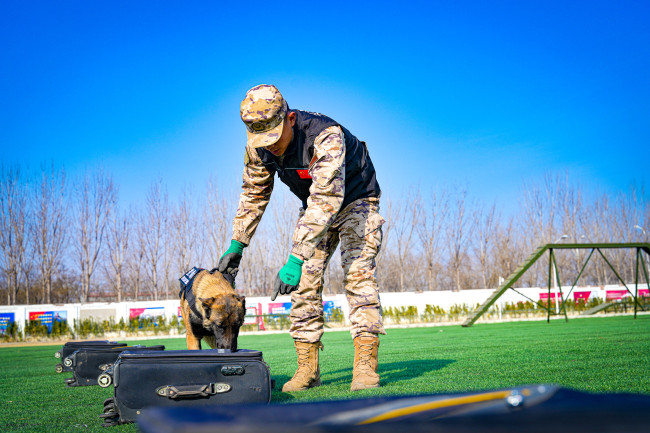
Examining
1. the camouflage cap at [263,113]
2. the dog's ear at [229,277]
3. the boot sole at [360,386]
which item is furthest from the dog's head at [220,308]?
the camouflage cap at [263,113]

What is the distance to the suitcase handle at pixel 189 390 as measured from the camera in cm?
234

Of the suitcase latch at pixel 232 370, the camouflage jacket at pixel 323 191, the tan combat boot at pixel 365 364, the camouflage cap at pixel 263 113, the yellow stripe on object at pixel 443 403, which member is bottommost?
the tan combat boot at pixel 365 364

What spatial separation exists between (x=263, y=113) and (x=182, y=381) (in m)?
1.62

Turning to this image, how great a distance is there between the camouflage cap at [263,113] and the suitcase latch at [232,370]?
1.38 meters

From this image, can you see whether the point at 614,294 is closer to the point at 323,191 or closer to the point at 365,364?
the point at 365,364

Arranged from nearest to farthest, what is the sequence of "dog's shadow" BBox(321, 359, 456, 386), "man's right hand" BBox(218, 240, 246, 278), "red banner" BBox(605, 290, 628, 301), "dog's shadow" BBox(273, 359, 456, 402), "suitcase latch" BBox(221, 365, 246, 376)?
"suitcase latch" BBox(221, 365, 246, 376), "dog's shadow" BBox(273, 359, 456, 402), "dog's shadow" BBox(321, 359, 456, 386), "man's right hand" BBox(218, 240, 246, 278), "red banner" BBox(605, 290, 628, 301)

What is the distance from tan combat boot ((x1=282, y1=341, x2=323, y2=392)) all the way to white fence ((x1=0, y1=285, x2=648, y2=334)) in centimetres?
1464

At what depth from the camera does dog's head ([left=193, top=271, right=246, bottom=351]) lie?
13.6ft

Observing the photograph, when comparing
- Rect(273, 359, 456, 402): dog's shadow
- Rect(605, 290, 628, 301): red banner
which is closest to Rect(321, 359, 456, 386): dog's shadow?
Rect(273, 359, 456, 402): dog's shadow

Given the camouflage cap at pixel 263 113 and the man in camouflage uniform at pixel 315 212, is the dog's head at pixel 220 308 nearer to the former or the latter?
the man in camouflage uniform at pixel 315 212

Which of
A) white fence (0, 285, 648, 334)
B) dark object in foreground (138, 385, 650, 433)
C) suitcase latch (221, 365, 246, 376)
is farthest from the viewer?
white fence (0, 285, 648, 334)

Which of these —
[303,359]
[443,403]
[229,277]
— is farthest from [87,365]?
[443,403]

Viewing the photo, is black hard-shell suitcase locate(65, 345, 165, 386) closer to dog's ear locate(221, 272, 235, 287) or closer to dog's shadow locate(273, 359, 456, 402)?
dog's ear locate(221, 272, 235, 287)

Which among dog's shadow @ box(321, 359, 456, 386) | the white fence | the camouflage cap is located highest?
the camouflage cap
